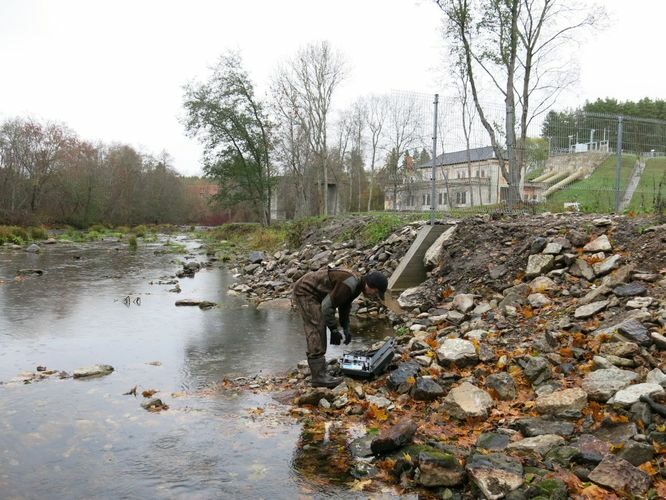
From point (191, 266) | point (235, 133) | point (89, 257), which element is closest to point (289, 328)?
point (191, 266)

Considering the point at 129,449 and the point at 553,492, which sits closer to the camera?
the point at 553,492

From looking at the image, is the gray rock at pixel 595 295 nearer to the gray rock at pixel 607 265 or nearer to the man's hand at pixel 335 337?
the gray rock at pixel 607 265

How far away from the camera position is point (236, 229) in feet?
125

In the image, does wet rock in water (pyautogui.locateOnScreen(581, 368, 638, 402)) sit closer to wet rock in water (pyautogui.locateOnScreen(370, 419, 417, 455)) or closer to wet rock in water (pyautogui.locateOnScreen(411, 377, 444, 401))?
wet rock in water (pyautogui.locateOnScreen(411, 377, 444, 401))

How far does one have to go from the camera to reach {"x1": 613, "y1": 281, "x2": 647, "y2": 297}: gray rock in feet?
21.5

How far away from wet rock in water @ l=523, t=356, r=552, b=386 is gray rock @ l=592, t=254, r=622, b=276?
8.74 ft

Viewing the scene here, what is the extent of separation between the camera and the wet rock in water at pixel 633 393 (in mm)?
4516

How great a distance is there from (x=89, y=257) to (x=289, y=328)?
17551 mm

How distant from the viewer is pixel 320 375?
6219 millimetres

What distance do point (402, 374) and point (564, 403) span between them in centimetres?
182

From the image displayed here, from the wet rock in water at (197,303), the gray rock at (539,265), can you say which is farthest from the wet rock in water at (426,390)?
the wet rock in water at (197,303)

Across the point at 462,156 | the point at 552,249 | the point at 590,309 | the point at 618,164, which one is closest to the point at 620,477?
the point at 590,309

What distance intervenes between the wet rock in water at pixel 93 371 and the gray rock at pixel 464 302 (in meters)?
5.31

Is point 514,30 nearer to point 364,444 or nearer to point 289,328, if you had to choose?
point 289,328
